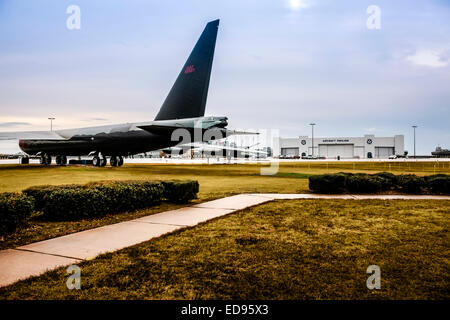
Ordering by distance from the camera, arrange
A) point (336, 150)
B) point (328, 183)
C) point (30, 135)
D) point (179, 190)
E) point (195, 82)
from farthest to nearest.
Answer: point (336, 150) → point (30, 135) → point (195, 82) → point (328, 183) → point (179, 190)

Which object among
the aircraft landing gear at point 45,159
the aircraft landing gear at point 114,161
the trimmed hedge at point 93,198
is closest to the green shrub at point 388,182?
the trimmed hedge at point 93,198

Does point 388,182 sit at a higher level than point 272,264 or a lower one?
higher

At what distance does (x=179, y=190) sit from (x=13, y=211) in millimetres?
5442

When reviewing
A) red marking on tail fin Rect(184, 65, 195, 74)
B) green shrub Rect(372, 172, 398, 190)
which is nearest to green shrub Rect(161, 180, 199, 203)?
green shrub Rect(372, 172, 398, 190)

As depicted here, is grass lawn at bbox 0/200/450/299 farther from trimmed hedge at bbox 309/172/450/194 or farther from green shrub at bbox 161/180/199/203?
trimmed hedge at bbox 309/172/450/194

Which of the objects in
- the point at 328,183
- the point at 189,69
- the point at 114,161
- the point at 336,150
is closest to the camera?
the point at 328,183

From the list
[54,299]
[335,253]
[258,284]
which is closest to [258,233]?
[335,253]

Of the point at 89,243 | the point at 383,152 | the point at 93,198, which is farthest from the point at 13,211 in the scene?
the point at 383,152

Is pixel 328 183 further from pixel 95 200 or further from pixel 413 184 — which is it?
pixel 95 200

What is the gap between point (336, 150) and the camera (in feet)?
407

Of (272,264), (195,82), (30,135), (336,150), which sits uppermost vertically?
(195,82)

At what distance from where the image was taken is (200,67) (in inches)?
898

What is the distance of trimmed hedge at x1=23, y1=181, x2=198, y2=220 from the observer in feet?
27.0
